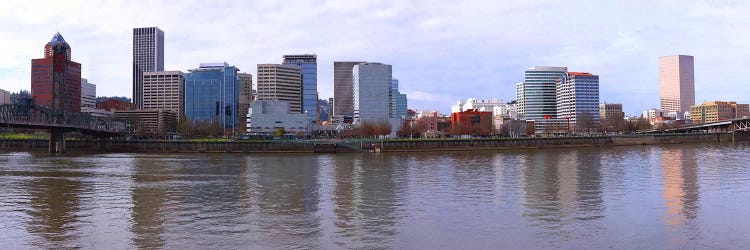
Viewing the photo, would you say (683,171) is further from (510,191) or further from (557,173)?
(510,191)

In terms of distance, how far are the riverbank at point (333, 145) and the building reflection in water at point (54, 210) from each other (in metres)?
56.1

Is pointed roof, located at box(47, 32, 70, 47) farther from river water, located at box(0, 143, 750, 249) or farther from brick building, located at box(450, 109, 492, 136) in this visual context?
river water, located at box(0, 143, 750, 249)

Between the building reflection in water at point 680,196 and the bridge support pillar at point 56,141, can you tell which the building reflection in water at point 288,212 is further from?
the bridge support pillar at point 56,141

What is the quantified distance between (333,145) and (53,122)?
151ft

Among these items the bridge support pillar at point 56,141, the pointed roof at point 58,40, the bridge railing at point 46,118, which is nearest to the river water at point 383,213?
the bridge railing at point 46,118

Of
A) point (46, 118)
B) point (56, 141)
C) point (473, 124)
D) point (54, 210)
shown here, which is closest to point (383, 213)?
point (54, 210)

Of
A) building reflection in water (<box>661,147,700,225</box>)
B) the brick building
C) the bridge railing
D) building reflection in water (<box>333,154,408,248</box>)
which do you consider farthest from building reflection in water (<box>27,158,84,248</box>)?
the brick building

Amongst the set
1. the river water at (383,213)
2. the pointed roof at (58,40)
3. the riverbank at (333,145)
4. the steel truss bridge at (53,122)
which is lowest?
the river water at (383,213)

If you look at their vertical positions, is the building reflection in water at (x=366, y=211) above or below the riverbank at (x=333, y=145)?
below

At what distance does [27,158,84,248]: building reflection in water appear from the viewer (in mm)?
17591

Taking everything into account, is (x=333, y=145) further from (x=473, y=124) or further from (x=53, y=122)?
(x=473, y=124)

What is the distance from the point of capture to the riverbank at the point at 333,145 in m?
93.8

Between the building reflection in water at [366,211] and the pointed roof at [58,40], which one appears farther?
the pointed roof at [58,40]

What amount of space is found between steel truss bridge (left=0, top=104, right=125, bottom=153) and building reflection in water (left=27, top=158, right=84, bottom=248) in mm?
55191
